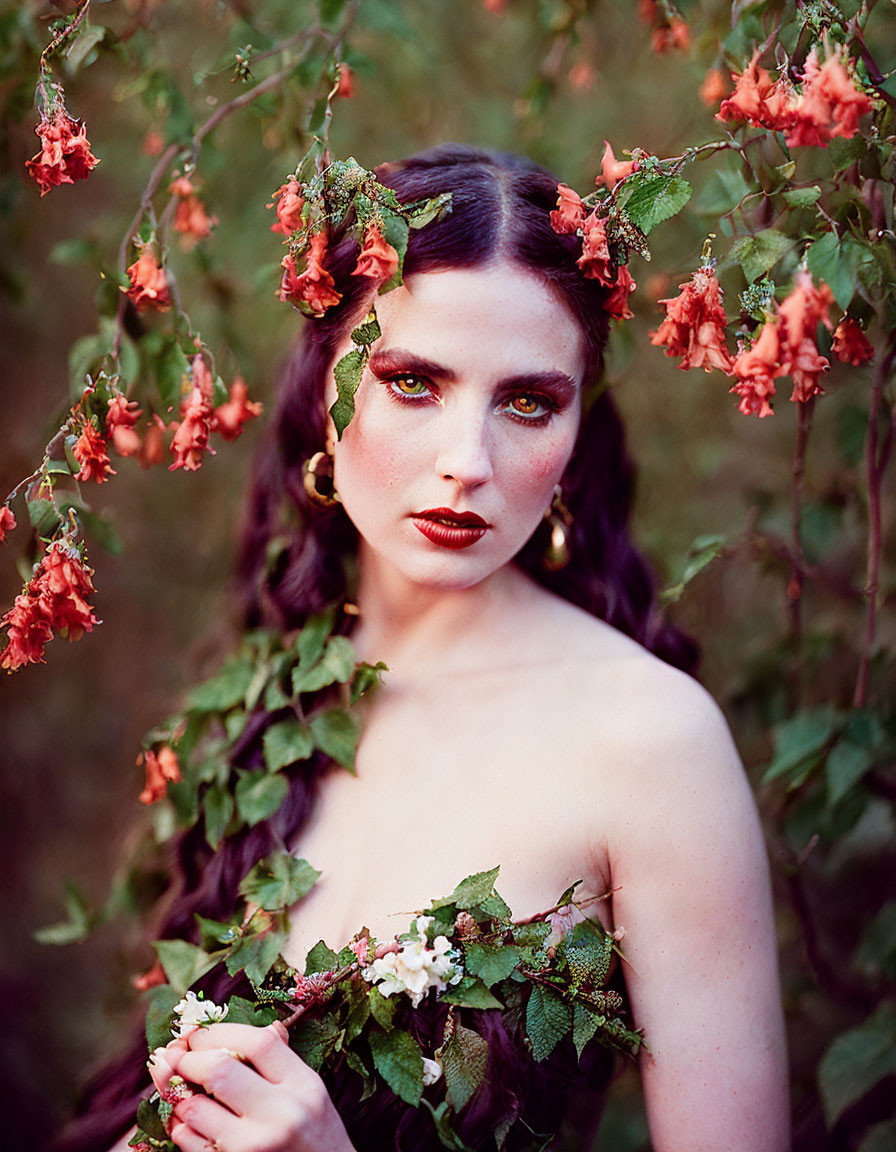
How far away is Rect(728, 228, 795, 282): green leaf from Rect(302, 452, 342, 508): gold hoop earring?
633 millimetres

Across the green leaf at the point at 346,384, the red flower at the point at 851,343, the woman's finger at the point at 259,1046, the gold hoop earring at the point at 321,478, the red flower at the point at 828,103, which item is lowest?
the woman's finger at the point at 259,1046

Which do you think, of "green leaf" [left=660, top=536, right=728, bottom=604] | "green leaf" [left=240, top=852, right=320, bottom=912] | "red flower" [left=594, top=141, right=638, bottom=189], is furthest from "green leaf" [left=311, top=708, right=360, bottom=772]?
"red flower" [left=594, top=141, right=638, bottom=189]

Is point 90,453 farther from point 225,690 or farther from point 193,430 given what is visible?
point 225,690

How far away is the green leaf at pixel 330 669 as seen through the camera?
5.06 feet

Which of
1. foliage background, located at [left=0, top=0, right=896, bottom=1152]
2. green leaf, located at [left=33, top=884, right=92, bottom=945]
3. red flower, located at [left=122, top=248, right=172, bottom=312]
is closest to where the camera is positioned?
red flower, located at [left=122, top=248, right=172, bottom=312]

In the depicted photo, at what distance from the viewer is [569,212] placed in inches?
47.3

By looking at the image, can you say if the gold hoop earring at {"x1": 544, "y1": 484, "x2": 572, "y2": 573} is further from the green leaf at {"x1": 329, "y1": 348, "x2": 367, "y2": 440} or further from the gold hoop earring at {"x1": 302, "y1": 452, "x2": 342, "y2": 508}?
the green leaf at {"x1": 329, "y1": 348, "x2": 367, "y2": 440}

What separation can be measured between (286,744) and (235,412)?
1.58ft

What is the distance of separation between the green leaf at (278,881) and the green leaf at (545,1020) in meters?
0.33

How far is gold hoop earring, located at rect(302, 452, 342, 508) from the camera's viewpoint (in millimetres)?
1489

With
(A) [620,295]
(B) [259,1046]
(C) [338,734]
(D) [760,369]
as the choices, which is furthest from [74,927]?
(D) [760,369]

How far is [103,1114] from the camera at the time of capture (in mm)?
1505

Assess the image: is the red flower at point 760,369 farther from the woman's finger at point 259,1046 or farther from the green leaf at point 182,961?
the green leaf at point 182,961

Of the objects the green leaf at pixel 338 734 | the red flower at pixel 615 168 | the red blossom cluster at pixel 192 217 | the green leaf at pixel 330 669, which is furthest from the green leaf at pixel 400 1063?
the red blossom cluster at pixel 192 217
